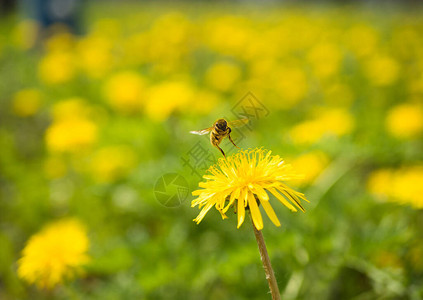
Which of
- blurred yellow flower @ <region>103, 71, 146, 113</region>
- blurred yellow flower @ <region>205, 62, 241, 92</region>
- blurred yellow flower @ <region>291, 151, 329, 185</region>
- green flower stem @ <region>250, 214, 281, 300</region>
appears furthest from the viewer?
blurred yellow flower @ <region>205, 62, 241, 92</region>

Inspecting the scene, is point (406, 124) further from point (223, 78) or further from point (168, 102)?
point (223, 78)

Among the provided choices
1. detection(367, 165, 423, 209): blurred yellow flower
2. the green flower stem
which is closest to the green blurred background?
detection(367, 165, 423, 209): blurred yellow flower

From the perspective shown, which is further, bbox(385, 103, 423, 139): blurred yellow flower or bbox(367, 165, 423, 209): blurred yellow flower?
bbox(385, 103, 423, 139): blurred yellow flower

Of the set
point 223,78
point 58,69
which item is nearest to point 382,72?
point 223,78

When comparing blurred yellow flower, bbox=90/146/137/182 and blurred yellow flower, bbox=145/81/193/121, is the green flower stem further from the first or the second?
blurred yellow flower, bbox=90/146/137/182

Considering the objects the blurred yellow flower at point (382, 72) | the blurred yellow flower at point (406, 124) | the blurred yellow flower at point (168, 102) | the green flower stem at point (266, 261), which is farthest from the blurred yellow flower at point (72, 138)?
the blurred yellow flower at point (382, 72)

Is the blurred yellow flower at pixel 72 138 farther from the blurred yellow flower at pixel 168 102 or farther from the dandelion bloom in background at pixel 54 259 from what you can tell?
the dandelion bloom in background at pixel 54 259

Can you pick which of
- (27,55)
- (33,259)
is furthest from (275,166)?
(27,55)
